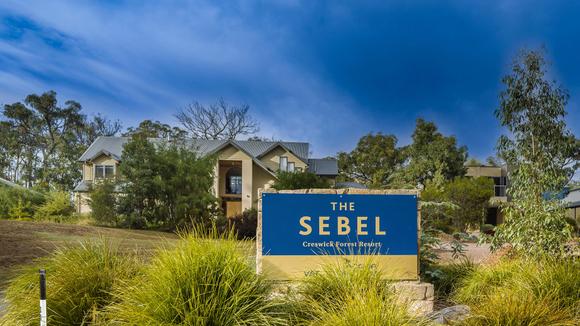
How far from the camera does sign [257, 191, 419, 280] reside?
557cm

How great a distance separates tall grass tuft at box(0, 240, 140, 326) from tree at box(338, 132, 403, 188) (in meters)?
36.3

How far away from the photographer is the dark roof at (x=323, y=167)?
34.1m

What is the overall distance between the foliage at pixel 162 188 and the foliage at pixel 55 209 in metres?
4.10

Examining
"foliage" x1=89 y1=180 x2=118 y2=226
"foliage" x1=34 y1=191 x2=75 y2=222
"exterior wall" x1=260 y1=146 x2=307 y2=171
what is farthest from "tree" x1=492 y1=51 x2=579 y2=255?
"exterior wall" x1=260 y1=146 x2=307 y2=171

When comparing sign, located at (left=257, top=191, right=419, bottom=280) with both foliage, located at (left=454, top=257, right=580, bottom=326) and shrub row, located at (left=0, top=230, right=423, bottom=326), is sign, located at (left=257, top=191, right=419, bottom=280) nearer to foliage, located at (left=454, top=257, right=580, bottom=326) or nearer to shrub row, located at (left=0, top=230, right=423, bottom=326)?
shrub row, located at (left=0, top=230, right=423, bottom=326)

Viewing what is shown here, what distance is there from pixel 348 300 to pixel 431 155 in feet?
103

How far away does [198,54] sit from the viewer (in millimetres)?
14156

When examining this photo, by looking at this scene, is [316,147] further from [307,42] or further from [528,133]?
[528,133]

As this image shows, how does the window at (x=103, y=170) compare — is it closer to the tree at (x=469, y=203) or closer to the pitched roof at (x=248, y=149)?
the pitched roof at (x=248, y=149)

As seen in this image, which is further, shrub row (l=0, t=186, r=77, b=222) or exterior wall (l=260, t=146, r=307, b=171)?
exterior wall (l=260, t=146, r=307, b=171)

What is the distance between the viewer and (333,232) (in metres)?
5.63

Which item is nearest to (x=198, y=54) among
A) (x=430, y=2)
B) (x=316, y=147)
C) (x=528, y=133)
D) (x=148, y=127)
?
(x=430, y=2)

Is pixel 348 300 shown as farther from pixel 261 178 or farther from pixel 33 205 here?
pixel 261 178

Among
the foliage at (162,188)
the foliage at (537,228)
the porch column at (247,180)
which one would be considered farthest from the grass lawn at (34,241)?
the porch column at (247,180)
